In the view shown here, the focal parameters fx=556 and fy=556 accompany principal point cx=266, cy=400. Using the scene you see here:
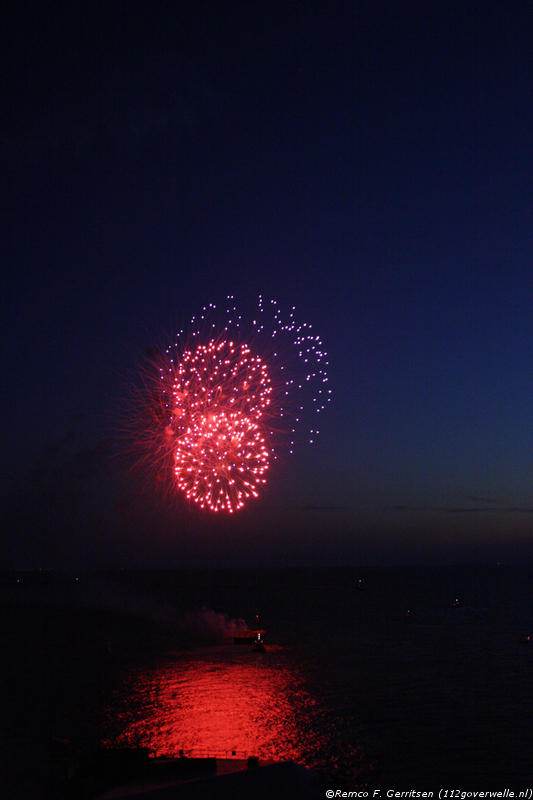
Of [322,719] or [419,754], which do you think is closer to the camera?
[419,754]

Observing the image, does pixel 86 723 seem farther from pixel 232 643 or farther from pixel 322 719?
pixel 232 643

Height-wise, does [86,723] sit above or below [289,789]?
below

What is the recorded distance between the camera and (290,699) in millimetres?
44562

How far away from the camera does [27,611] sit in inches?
4705

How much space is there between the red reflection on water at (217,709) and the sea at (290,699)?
15cm

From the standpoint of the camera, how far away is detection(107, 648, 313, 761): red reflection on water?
33.4m

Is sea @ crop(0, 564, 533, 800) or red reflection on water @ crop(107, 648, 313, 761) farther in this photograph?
red reflection on water @ crop(107, 648, 313, 761)

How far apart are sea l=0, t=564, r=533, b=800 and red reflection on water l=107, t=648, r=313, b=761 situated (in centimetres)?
15

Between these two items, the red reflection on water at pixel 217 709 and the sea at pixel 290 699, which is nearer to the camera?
the sea at pixel 290 699

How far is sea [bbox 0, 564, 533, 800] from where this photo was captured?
31078 mm

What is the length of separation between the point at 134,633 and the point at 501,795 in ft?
224

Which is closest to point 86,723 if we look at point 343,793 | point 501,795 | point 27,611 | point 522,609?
point 343,793

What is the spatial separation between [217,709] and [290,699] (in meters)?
6.76

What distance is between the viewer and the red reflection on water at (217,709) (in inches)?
1314
